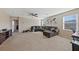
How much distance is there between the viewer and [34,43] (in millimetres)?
2521

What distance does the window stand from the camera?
92.0 inches

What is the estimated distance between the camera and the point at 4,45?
240 centimetres

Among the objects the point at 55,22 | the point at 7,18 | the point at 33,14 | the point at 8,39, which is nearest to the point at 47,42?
the point at 55,22

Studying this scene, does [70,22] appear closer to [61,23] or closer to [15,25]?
[61,23]

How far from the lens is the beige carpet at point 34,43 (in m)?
2.40

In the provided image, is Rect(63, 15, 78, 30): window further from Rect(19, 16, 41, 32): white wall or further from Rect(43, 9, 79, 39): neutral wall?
Rect(19, 16, 41, 32): white wall

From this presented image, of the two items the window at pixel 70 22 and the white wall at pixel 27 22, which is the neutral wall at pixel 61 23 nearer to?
the window at pixel 70 22

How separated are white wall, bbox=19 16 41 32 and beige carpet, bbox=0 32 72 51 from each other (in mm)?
196

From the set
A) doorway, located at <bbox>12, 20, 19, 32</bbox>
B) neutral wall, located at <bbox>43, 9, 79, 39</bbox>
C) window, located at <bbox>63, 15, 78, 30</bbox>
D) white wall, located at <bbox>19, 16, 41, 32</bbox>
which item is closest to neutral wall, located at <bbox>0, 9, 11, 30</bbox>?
doorway, located at <bbox>12, 20, 19, 32</bbox>

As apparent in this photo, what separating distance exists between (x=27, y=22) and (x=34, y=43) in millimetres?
610

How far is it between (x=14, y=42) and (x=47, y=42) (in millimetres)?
855

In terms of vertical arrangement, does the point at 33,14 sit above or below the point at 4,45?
above

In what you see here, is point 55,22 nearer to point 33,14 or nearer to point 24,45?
point 33,14
